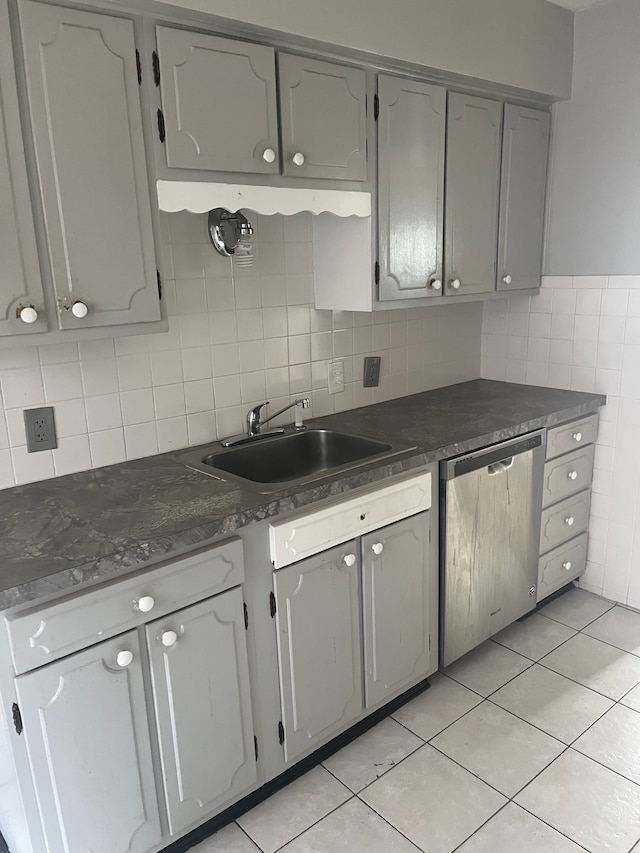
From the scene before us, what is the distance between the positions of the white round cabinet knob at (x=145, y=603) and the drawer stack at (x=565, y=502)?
1.78 m

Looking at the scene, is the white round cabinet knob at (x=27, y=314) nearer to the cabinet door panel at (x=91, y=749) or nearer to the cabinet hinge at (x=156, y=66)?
the cabinet hinge at (x=156, y=66)

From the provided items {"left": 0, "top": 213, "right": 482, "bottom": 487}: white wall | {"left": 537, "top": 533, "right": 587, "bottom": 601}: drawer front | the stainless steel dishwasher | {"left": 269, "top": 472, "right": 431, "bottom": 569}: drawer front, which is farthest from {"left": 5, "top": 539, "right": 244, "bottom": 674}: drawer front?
{"left": 537, "top": 533, "right": 587, "bottom": 601}: drawer front

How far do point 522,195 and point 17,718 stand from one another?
264cm

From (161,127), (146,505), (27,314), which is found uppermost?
(161,127)

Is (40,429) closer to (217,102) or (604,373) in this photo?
(217,102)

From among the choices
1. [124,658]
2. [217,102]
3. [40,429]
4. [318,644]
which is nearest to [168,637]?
[124,658]

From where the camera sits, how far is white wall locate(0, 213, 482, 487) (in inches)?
75.3

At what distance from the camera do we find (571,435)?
277 cm

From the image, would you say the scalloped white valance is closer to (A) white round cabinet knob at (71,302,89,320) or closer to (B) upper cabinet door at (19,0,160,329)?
(B) upper cabinet door at (19,0,160,329)

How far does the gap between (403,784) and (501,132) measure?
2453mm

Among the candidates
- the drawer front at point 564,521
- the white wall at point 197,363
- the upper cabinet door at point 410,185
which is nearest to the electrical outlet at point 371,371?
the white wall at point 197,363

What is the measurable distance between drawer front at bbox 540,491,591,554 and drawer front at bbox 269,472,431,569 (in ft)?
2.77

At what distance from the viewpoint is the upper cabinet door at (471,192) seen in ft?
8.09

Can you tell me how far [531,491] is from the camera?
2.61m
